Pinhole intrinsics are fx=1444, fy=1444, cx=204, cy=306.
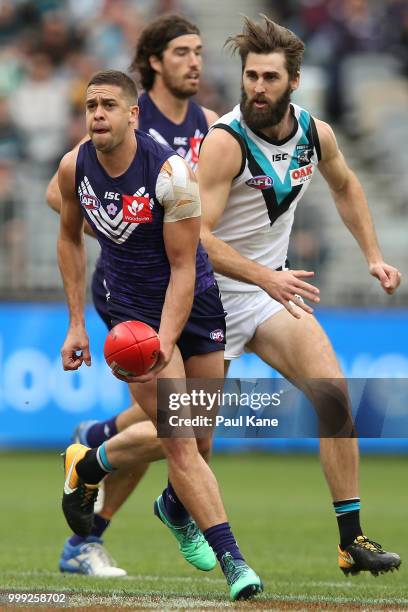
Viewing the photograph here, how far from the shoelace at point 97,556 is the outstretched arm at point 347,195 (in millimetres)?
2352

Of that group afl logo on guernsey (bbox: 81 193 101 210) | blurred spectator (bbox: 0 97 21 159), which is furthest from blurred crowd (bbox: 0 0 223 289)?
afl logo on guernsey (bbox: 81 193 101 210)

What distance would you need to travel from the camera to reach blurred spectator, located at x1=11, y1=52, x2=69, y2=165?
1727 centimetres

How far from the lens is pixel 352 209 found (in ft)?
27.2

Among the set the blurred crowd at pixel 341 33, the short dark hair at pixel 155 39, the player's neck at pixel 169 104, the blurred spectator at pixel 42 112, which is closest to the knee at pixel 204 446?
the player's neck at pixel 169 104

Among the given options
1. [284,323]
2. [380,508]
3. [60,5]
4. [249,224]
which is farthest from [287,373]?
[60,5]

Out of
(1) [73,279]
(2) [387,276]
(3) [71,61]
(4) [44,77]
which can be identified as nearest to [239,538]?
(2) [387,276]

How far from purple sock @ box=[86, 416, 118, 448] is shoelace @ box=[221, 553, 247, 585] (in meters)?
2.32

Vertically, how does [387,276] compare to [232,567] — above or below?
above

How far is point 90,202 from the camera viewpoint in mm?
7145

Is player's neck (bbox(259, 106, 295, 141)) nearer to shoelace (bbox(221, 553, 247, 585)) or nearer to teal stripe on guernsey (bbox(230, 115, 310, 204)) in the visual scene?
teal stripe on guernsey (bbox(230, 115, 310, 204))

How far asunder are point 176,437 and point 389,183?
11.9 metres

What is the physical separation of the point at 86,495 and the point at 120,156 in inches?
84.6

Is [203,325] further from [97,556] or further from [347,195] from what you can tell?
[97,556]

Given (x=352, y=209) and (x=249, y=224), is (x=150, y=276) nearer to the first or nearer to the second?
(x=249, y=224)
